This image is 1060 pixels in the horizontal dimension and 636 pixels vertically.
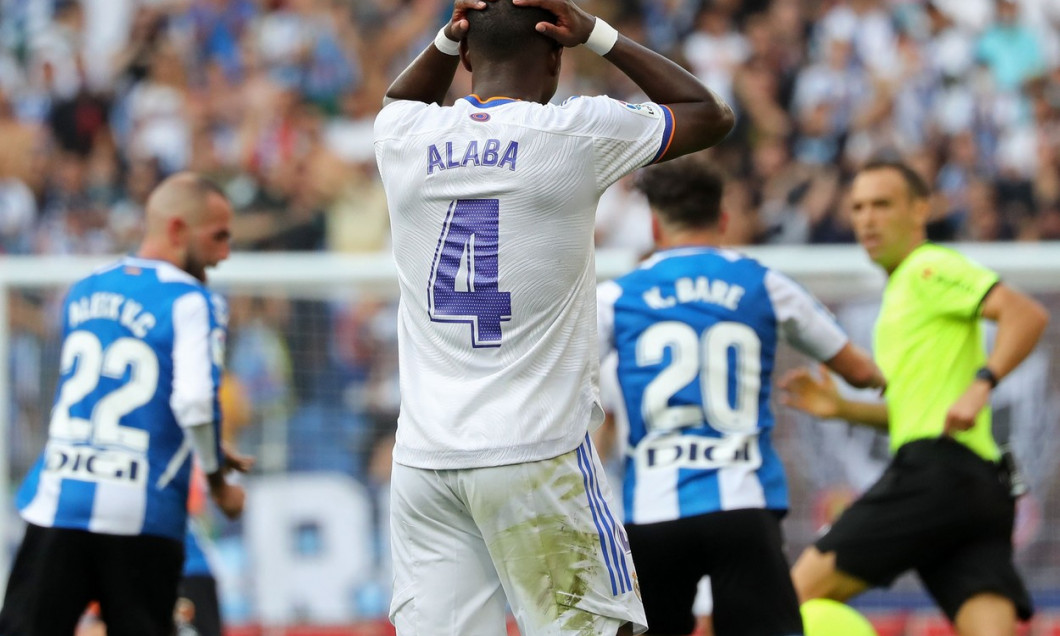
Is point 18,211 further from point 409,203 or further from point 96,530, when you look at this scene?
point 409,203

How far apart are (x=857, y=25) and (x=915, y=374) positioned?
26.5ft

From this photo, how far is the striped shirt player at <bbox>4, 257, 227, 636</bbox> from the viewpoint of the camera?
219 inches

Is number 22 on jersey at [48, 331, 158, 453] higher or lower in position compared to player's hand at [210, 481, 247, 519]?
higher

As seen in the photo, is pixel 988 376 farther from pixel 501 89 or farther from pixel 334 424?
→ pixel 334 424

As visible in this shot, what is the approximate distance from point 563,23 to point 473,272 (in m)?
0.67

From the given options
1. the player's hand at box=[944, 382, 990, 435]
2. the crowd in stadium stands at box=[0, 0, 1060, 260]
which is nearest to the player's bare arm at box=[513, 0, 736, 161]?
the player's hand at box=[944, 382, 990, 435]

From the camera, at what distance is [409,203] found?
12.5ft

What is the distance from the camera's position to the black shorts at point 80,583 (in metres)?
5.52

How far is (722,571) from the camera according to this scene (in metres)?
5.16

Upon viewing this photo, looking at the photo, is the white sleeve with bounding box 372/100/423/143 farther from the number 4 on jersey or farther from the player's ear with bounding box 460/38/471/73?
the number 4 on jersey

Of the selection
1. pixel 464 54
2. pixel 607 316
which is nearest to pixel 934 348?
pixel 607 316

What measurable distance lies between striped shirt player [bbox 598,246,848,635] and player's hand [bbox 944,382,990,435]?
0.48 meters

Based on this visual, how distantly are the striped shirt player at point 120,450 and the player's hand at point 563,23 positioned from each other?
2.31m

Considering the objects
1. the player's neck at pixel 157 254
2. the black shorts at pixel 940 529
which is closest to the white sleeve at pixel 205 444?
the player's neck at pixel 157 254
